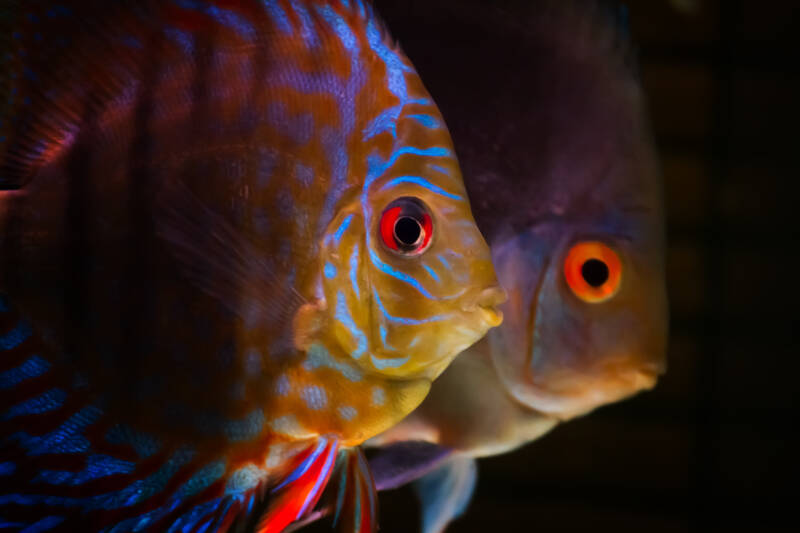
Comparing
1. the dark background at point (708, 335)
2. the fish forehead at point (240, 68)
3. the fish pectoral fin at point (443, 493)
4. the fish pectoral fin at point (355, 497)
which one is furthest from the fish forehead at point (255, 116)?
the dark background at point (708, 335)

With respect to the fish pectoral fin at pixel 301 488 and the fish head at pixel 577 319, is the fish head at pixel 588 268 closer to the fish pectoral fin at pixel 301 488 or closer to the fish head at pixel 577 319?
the fish head at pixel 577 319

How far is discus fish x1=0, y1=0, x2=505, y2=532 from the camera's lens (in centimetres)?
48

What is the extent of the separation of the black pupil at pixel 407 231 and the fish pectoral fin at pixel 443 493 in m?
0.59

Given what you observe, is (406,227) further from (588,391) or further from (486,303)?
(588,391)

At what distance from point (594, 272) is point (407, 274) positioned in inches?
15.6

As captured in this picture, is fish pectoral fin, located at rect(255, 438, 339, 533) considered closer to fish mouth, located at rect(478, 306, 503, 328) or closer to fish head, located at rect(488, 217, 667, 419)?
fish mouth, located at rect(478, 306, 503, 328)

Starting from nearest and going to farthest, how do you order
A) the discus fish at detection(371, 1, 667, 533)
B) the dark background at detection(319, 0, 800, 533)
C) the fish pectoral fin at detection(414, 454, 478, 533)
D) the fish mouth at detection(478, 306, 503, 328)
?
1. the fish mouth at detection(478, 306, 503, 328)
2. the discus fish at detection(371, 1, 667, 533)
3. the fish pectoral fin at detection(414, 454, 478, 533)
4. the dark background at detection(319, 0, 800, 533)

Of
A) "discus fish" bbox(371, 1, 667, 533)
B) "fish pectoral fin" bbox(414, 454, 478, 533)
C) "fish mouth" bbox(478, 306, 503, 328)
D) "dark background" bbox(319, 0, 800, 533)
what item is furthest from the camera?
"dark background" bbox(319, 0, 800, 533)

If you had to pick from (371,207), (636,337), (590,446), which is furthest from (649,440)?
(371,207)

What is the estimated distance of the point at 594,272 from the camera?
0.80m

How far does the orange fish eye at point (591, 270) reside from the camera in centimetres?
80

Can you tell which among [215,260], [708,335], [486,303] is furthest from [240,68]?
[708,335]

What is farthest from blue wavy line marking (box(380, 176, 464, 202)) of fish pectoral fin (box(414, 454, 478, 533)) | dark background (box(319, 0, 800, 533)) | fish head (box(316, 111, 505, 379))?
dark background (box(319, 0, 800, 533))

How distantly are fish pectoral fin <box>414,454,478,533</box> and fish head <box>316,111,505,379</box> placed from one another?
55 centimetres
